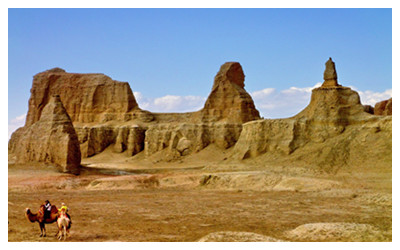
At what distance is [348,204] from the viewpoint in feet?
68.7

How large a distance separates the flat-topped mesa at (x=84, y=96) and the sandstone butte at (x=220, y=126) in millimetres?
145

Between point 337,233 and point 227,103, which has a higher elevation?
point 227,103

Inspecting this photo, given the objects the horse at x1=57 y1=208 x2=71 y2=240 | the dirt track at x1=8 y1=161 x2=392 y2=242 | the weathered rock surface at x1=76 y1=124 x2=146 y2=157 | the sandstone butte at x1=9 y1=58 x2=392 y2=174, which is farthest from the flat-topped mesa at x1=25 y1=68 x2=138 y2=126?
the horse at x1=57 y1=208 x2=71 y2=240

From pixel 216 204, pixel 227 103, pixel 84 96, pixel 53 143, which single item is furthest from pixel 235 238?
pixel 84 96

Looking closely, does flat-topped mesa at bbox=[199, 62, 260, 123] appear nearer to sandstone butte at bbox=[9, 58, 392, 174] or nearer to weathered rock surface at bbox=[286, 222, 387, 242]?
sandstone butte at bbox=[9, 58, 392, 174]

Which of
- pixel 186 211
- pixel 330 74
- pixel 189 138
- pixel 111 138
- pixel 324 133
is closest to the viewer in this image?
pixel 186 211

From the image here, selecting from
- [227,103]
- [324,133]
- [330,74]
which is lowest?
[324,133]

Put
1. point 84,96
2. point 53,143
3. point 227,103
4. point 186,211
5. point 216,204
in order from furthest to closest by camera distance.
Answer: point 84,96
point 227,103
point 53,143
point 216,204
point 186,211

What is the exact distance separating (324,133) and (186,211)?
18.6 metres

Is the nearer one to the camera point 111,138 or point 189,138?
point 189,138

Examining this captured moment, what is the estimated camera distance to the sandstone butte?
33.3 meters

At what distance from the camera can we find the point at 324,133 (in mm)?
35688

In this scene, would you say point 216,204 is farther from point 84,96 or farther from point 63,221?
point 84,96

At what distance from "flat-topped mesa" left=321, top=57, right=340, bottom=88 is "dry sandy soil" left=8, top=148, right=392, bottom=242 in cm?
800
